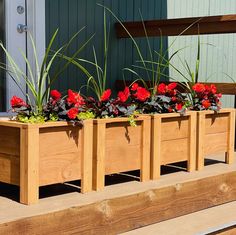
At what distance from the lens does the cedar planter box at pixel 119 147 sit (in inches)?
101

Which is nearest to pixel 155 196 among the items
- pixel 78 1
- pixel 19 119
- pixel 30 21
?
pixel 19 119

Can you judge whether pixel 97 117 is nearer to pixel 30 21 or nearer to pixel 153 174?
pixel 153 174

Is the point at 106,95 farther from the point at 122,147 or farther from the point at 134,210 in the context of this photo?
the point at 134,210

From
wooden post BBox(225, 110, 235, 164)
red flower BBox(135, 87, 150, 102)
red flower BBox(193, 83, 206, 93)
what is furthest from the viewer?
wooden post BBox(225, 110, 235, 164)

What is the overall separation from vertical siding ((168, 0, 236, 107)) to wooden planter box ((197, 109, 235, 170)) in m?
2.14

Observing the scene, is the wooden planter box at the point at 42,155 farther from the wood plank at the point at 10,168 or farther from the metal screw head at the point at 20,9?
the metal screw head at the point at 20,9

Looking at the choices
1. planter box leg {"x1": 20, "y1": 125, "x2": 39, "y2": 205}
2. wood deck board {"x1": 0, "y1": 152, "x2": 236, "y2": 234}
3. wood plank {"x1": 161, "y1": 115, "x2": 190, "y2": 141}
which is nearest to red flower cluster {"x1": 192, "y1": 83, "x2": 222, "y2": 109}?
wood plank {"x1": 161, "y1": 115, "x2": 190, "y2": 141}

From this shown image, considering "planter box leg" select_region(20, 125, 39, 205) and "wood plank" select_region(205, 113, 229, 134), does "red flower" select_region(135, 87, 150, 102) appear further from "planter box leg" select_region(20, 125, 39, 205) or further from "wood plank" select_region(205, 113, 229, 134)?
"planter box leg" select_region(20, 125, 39, 205)

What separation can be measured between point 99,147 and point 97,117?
16cm

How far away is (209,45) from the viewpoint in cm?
593

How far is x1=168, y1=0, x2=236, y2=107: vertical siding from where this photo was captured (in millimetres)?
5543

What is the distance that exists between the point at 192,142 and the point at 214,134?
0.91 feet

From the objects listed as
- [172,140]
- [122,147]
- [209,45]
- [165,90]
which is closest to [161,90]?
[165,90]

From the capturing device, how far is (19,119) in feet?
7.86
